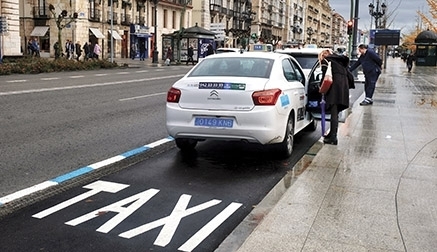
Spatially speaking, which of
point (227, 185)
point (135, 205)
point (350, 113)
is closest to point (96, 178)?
point (135, 205)

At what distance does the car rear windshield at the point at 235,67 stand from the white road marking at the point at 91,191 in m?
2.27

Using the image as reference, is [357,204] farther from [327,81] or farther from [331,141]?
[327,81]

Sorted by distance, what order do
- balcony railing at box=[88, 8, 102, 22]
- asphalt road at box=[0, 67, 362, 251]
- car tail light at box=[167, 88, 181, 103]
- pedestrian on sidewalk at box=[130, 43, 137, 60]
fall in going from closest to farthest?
asphalt road at box=[0, 67, 362, 251]
car tail light at box=[167, 88, 181, 103]
balcony railing at box=[88, 8, 102, 22]
pedestrian on sidewalk at box=[130, 43, 137, 60]

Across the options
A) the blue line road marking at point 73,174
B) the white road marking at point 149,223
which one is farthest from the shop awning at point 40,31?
the white road marking at point 149,223

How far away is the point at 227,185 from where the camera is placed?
5969mm

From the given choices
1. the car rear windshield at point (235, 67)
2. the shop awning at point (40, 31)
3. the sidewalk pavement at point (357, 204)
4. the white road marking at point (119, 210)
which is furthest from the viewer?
the shop awning at point (40, 31)

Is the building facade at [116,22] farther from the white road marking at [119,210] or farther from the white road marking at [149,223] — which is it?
the white road marking at [119,210]

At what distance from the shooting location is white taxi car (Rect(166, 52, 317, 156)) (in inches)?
262

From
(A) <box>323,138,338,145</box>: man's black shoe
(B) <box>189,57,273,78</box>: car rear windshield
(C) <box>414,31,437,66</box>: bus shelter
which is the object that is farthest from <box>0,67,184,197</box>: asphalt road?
(C) <box>414,31,437,66</box>: bus shelter

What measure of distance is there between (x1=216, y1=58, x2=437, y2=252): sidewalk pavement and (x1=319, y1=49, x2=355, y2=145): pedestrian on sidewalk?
0.28 m

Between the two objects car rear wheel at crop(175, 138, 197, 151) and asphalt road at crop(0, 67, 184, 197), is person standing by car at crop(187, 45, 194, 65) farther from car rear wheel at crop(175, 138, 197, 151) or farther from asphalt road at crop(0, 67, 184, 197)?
car rear wheel at crop(175, 138, 197, 151)

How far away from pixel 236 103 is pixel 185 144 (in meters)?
1.45

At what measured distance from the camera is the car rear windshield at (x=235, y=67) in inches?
282

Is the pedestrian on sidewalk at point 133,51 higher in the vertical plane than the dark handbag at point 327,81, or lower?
higher
